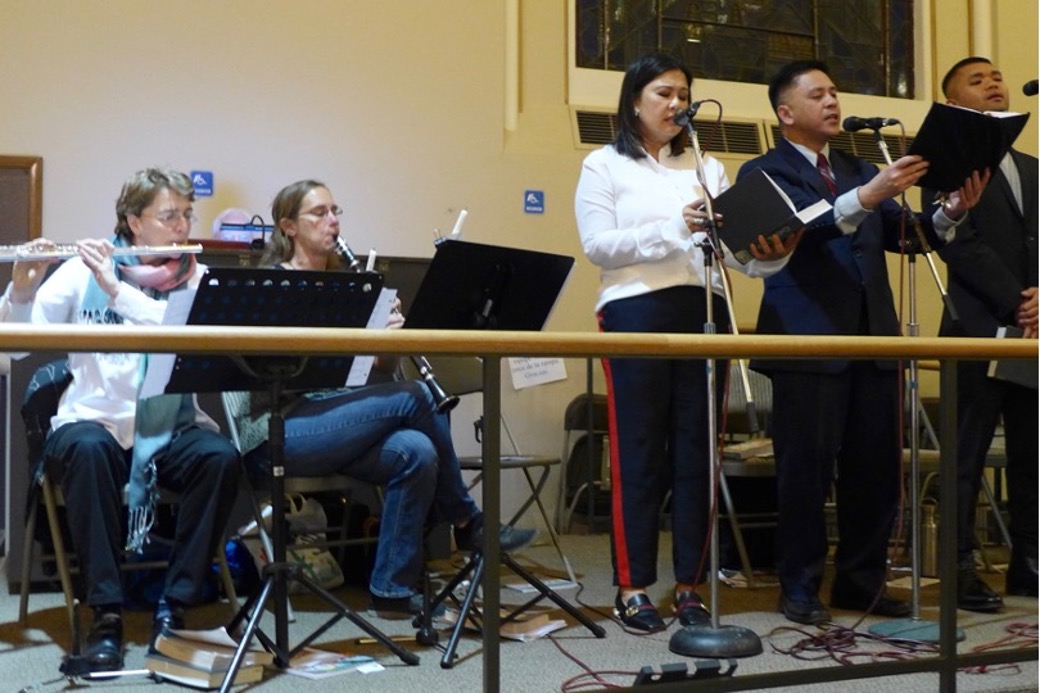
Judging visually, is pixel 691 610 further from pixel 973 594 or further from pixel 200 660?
pixel 200 660

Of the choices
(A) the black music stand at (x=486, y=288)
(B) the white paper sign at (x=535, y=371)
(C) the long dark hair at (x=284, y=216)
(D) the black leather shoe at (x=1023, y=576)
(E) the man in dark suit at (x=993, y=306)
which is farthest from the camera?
(B) the white paper sign at (x=535, y=371)

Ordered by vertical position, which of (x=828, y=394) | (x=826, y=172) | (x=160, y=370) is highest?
(x=826, y=172)

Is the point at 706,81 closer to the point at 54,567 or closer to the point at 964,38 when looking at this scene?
the point at 964,38

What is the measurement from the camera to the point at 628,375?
302 centimetres

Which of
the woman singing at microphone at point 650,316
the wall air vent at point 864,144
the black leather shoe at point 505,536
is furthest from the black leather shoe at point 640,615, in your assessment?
the wall air vent at point 864,144

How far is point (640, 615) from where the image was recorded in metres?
2.99

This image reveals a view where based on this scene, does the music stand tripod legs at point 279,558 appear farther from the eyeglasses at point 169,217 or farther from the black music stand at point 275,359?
the eyeglasses at point 169,217

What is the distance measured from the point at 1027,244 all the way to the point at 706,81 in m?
2.83

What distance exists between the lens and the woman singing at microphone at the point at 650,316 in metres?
3.01

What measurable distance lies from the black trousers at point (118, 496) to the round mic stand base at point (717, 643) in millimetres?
1122

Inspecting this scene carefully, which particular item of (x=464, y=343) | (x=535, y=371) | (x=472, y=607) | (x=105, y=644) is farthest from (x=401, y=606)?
(x=535, y=371)

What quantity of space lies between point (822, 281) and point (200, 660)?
5.95 feet

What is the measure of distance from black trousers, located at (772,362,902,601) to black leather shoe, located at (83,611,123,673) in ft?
5.54

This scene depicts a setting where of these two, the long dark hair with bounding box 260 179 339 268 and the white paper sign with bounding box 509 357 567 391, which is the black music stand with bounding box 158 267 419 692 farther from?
the white paper sign with bounding box 509 357 567 391
